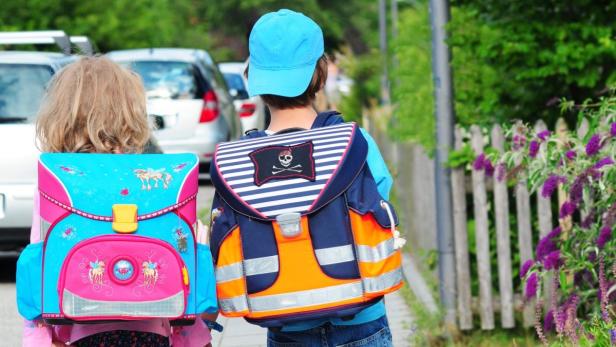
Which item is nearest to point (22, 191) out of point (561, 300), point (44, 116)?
point (561, 300)

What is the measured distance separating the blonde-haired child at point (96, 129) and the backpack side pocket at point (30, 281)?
0.30 ft

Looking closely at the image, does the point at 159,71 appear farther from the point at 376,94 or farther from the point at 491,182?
the point at 376,94

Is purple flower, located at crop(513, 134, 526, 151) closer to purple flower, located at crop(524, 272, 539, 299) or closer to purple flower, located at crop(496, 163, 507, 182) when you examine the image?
purple flower, located at crop(496, 163, 507, 182)

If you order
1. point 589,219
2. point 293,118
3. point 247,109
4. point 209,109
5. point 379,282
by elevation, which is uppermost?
point 293,118

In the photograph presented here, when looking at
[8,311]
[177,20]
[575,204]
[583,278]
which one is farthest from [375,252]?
[177,20]

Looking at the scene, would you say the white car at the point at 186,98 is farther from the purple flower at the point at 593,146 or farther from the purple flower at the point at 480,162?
the purple flower at the point at 593,146

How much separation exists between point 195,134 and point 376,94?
799 inches

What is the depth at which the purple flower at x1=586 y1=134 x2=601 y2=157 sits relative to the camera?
18.4ft

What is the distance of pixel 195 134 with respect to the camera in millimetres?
14641

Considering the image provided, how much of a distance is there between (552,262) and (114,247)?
10.8ft

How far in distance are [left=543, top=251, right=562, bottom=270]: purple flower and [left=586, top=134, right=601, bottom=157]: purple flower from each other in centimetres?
63

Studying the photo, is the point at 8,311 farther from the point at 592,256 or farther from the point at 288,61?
the point at 288,61

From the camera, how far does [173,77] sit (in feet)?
47.5

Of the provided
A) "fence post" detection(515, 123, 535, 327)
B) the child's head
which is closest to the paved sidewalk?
"fence post" detection(515, 123, 535, 327)
